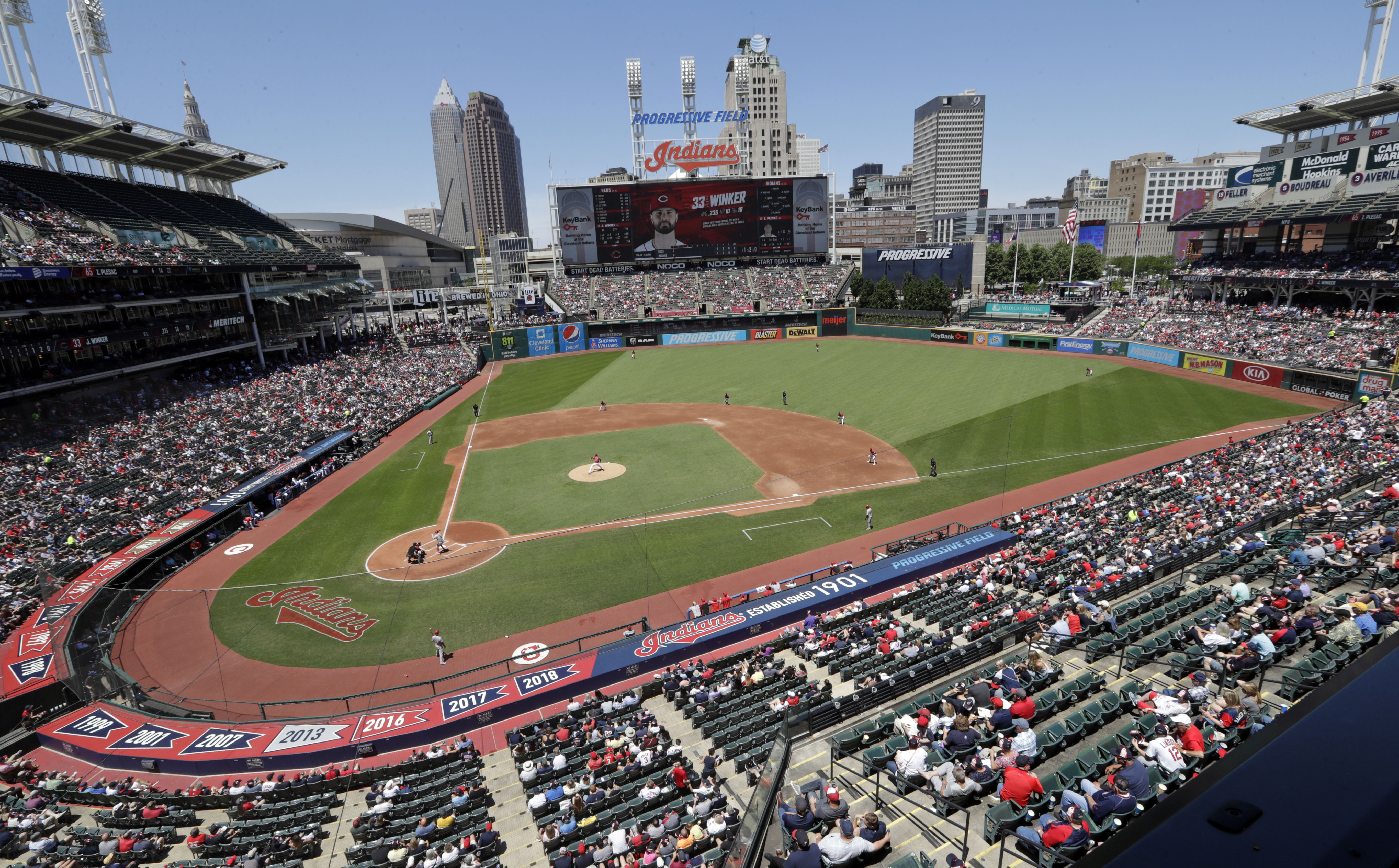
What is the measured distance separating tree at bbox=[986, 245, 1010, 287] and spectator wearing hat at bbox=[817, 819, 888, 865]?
116759 millimetres

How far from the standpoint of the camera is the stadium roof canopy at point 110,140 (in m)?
39.7

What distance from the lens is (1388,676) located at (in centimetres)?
348

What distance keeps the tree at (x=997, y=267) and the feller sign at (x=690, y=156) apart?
53.2 meters

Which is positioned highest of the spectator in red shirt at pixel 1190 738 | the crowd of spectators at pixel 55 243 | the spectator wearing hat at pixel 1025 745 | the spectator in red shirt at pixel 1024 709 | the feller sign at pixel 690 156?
the feller sign at pixel 690 156

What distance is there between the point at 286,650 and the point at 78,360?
3245 centimetres

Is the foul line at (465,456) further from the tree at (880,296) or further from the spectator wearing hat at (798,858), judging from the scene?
the tree at (880,296)

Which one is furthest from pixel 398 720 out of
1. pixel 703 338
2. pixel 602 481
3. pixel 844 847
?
pixel 703 338

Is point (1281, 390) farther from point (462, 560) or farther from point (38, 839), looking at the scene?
point (38, 839)

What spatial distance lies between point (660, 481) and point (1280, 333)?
45.8 metres

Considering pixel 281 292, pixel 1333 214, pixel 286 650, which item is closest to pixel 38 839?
pixel 286 650

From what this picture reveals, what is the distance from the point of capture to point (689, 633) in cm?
1925

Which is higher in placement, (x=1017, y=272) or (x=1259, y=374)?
(x=1017, y=272)

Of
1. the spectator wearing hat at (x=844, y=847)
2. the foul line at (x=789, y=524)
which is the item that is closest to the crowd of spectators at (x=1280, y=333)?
the foul line at (x=789, y=524)

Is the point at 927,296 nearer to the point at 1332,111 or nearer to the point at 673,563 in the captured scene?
the point at 1332,111
